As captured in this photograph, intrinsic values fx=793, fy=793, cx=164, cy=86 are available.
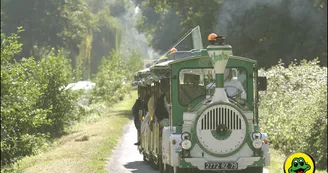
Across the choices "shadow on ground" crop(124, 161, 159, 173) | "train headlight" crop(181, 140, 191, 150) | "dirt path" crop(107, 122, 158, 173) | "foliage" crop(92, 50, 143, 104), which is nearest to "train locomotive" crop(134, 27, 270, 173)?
"train headlight" crop(181, 140, 191, 150)

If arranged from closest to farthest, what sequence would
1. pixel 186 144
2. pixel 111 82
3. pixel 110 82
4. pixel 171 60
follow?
pixel 186 144
pixel 171 60
pixel 110 82
pixel 111 82

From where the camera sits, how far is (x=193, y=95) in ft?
46.1

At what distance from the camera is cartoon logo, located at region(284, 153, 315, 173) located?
6.15 meters

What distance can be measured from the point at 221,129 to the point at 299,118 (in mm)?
13708

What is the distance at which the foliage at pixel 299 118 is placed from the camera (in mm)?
25016

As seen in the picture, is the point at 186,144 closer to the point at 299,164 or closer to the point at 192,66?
the point at 192,66

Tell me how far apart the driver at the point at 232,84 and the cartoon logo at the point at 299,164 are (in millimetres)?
7677

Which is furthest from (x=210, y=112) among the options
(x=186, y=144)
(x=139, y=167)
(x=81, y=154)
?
(x=81, y=154)

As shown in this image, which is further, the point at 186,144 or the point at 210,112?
the point at 186,144

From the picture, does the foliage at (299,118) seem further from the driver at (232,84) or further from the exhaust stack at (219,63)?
the exhaust stack at (219,63)

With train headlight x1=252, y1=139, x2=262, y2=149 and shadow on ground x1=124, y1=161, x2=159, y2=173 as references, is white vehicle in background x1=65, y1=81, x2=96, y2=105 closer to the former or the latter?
shadow on ground x1=124, y1=161, x2=159, y2=173

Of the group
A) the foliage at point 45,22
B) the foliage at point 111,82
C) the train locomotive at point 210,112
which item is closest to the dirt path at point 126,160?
the train locomotive at point 210,112

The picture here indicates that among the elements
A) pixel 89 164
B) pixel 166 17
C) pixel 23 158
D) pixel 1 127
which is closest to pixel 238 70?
pixel 89 164

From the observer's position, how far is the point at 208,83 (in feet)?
46.1
